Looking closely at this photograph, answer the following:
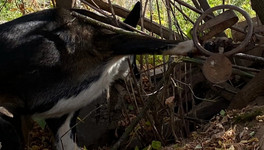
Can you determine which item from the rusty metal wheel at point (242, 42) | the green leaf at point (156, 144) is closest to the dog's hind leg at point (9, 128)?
the green leaf at point (156, 144)

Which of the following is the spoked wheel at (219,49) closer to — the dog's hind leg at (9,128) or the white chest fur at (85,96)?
Result: the white chest fur at (85,96)

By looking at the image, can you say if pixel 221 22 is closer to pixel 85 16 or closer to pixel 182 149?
pixel 182 149

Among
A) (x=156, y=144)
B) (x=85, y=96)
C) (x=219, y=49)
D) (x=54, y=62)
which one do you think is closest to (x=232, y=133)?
(x=219, y=49)

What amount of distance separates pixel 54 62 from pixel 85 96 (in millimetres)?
457

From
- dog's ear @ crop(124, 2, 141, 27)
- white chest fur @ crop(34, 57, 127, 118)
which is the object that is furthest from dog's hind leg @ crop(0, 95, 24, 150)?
dog's ear @ crop(124, 2, 141, 27)

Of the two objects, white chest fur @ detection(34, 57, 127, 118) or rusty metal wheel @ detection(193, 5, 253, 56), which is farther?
white chest fur @ detection(34, 57, 127, 118)

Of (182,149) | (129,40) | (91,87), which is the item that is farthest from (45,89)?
(182,149)

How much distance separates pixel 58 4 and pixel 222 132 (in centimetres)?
233

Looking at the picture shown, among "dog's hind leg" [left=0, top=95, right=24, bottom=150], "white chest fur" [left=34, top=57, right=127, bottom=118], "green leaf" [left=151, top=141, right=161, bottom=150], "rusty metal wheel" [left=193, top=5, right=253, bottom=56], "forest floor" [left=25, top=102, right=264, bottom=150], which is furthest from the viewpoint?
"white chest fur" [left=34, top=57, right=127, bottom=118]

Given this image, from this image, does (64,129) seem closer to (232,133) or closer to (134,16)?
(134,16)

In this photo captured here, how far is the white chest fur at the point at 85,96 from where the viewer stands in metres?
4.56

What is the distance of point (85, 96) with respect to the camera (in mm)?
4625

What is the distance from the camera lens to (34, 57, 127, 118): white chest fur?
4.56m

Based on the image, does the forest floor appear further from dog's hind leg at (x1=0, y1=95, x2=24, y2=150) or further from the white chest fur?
dog's hind leg at (x1=0, y1=95, x2=24, y2=150)
